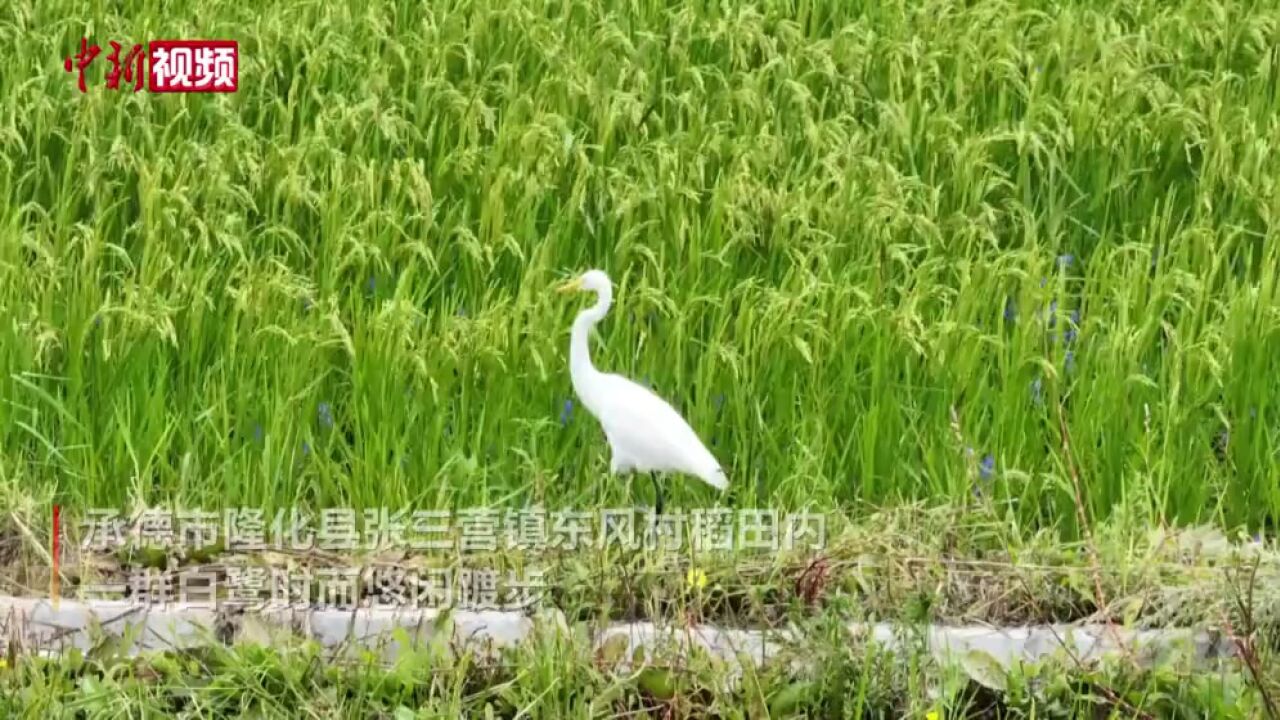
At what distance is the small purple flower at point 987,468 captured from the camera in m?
4.06

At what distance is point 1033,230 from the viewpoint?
16.7 ft

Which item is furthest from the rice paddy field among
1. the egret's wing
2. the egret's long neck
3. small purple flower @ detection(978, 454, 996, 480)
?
the egret's long neck

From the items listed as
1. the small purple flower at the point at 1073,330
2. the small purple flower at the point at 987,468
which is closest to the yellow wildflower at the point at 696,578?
the small purple flower at the point at 987,468

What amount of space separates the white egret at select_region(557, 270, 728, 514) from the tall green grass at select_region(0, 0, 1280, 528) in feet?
1.18

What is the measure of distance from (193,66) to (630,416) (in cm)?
307

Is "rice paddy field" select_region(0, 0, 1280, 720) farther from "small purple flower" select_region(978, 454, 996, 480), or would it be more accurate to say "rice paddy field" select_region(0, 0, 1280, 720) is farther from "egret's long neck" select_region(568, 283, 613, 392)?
"egret's long neck" select_region(568, 283, 613, 392)

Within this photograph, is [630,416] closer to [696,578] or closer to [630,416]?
[630,416]

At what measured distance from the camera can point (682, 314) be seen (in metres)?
4.41

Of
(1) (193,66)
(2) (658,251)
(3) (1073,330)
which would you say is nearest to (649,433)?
(2) (658,251)

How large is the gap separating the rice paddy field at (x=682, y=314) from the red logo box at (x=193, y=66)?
7cm

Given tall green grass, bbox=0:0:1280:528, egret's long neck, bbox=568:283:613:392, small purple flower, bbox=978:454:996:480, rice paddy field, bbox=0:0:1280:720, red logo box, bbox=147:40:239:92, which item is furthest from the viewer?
red logo box, bbox=147:40:239:92

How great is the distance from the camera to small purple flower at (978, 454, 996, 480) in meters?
4.06

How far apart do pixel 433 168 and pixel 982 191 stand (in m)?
1.52

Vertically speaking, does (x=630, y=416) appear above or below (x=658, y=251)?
below
